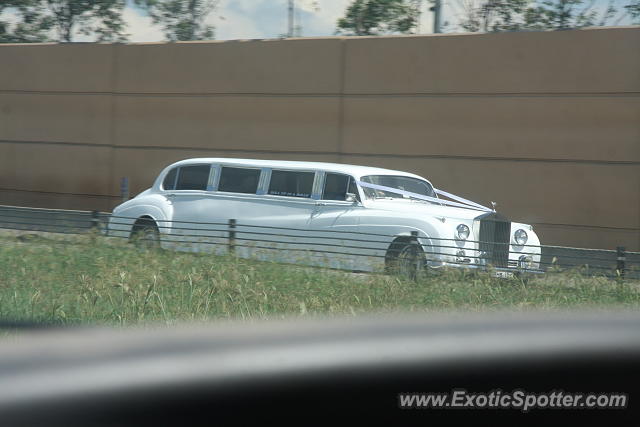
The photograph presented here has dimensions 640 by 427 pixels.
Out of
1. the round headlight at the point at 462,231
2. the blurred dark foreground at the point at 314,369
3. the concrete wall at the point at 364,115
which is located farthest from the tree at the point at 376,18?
the blurred dark foreground at the point at 314,369

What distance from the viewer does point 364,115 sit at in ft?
67.2

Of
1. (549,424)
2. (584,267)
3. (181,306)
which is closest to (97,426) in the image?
(549,424)

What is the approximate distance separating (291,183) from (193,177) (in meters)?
1.91

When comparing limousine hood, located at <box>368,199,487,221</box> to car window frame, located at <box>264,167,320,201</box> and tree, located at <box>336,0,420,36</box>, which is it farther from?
tree, located at <box>336,0,420,36</box>

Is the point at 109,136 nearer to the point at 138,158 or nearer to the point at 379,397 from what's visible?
the point at 138,158

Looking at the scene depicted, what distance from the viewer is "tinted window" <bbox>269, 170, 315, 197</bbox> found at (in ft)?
40.5

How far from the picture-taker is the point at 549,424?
1.13 m

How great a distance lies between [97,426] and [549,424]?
0.61 m

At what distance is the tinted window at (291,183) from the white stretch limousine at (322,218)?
17mm

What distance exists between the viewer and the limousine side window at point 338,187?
11883 mm

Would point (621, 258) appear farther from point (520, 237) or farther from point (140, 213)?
point (140, 213)

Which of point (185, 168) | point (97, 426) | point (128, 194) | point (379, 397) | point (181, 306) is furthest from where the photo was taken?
point (128, 194)

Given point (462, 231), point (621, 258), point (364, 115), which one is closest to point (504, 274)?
point (462, 231)

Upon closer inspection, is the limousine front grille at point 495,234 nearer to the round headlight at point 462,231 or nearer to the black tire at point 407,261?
the round headlight at point 462,231
